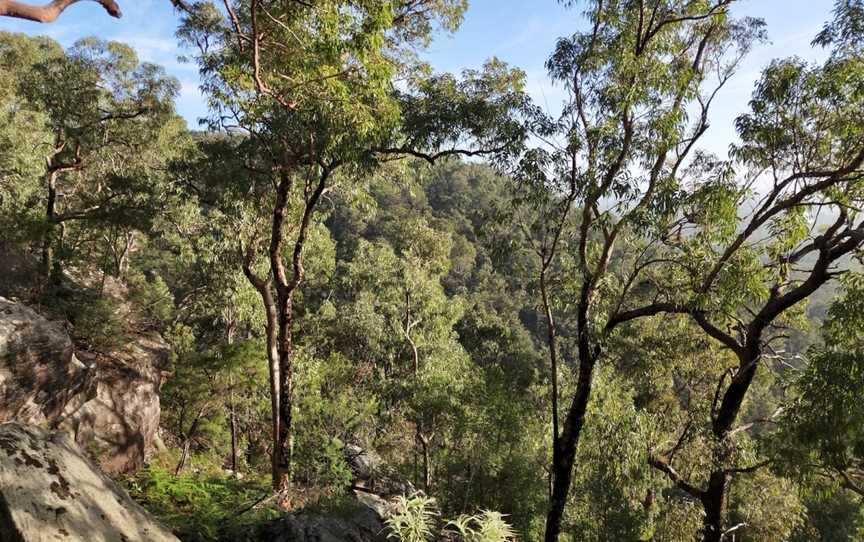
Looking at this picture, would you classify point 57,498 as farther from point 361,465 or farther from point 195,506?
point 361,465

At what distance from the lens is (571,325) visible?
49000mm

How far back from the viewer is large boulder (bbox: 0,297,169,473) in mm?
6980

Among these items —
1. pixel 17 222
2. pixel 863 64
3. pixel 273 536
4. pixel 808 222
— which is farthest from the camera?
pixel 17 222

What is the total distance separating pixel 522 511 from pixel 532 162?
9898mm

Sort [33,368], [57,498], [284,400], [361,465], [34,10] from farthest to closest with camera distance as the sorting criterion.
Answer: [361,465], [284,400], [33,368], [34,10], [57,498]

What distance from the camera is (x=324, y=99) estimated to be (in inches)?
272

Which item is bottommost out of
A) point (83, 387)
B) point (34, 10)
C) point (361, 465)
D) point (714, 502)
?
point (361, 465)

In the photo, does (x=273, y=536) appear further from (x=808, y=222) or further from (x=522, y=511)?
(x=522, y=511)

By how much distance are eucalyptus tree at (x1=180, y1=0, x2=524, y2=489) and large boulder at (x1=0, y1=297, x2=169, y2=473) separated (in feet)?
9.22

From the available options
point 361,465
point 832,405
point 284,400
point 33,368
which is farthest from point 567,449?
point 33,368

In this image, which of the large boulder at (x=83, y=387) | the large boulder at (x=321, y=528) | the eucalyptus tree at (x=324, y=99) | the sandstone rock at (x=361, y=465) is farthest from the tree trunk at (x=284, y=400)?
the large boulder at (x=321, y=528)

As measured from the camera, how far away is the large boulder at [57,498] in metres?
2.51

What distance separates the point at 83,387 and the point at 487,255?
290 inches

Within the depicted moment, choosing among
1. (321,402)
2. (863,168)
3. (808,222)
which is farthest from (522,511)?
(863,168)
